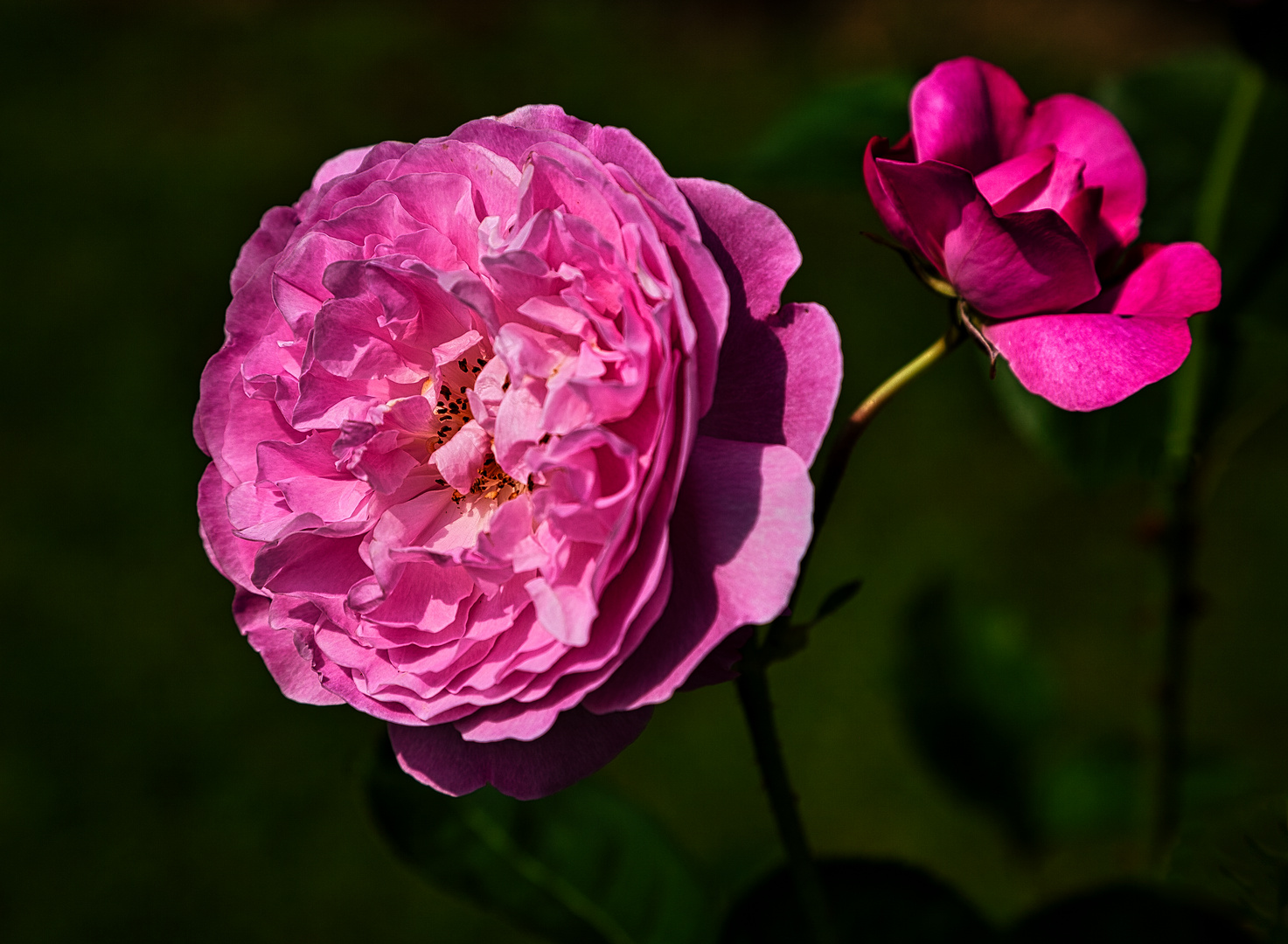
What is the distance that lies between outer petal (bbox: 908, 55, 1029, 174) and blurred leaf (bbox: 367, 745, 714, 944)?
0.55 meters

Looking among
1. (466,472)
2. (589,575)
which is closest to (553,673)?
(589,575)

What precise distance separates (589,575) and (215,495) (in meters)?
0.26

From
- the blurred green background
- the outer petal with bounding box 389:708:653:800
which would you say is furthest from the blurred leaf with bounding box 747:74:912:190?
the outer petal with bounding box 389:708:653:800

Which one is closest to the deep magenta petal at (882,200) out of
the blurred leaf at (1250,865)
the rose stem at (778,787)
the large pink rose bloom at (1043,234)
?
the large pink rose bloom at (1043,234)

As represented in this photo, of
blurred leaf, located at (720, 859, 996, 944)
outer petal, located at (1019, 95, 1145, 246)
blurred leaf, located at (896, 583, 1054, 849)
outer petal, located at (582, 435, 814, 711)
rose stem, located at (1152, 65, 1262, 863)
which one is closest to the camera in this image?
outer petal, located at (582, 435, 814, 711)

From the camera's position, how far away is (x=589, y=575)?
1.72ft

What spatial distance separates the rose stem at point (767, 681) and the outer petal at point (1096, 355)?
2.0 inches

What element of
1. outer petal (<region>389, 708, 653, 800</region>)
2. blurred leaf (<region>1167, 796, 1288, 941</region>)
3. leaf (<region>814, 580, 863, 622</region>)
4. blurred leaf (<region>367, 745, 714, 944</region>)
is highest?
leaf (<region>814, 580, 863, 622</region>)

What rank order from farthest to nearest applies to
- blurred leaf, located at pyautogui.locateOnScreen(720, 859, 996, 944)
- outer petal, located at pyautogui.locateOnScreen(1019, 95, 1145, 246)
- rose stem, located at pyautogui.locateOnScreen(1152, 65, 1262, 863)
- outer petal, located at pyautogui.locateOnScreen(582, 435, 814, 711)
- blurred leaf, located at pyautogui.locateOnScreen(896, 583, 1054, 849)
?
blurred leaf, located at pyautogui.locateOnScreen(896, 583, 1054, 849) < rose stem, located at pyautogui.locateOnScreen(1152, 65, 1262, 863) < blurred leaf, located at pyautogui.locateOnScreen(720, 859, 996, 944) < outer petal, located at pyautogui.locateOnScreen(1019, 95, 1145, 246) < outer petal, located at pyautogui.locateOnScreen(582, 435, 814, 711)

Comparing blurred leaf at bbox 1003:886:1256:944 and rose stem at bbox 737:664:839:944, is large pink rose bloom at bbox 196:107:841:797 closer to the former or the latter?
rose stem at bbox 737:664:839:944

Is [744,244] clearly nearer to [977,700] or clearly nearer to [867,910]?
[867,910]

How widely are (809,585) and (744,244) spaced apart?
5.79 feet

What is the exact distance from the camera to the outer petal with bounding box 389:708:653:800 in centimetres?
54

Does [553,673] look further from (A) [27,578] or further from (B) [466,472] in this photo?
(A) [27,578]
